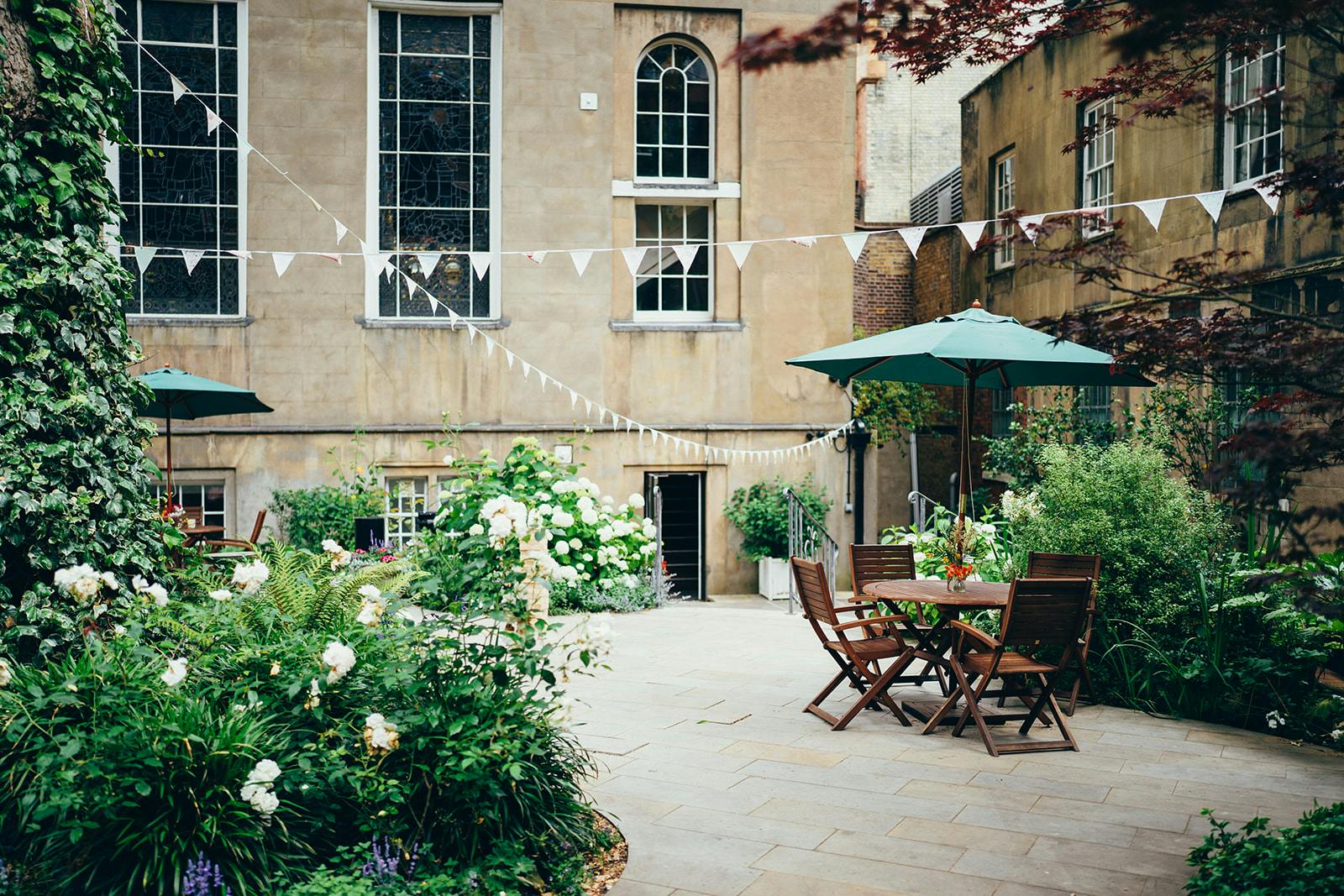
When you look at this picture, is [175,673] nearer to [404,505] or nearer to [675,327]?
[404,505]

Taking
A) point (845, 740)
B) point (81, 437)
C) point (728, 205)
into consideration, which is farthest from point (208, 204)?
point (845, 740)

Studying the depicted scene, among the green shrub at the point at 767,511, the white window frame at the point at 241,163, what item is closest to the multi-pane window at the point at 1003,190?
the green shrub at the point at 767,511

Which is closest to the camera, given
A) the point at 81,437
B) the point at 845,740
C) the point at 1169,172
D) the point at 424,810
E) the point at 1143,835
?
the point at 424,810

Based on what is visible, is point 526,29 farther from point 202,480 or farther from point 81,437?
point 81,437

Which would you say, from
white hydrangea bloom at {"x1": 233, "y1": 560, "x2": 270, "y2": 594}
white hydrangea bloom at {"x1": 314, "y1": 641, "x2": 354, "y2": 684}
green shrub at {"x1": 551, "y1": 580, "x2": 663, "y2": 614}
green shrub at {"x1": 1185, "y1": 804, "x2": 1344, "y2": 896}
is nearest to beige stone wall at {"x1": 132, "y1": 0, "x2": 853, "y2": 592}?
green shrub at {"x1": 551, "y1": 580, "x2": 663, "y2": 614}

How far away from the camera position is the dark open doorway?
48.1 feet

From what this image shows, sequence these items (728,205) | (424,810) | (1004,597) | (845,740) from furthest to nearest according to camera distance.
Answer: (728,205)
(1004,597)
(845,740)
(424,810)

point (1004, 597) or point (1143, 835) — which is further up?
point (1004, 597)

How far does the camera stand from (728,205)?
14.3 m

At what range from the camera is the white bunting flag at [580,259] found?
13108 millimetres

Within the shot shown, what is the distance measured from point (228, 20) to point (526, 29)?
3.53 meters

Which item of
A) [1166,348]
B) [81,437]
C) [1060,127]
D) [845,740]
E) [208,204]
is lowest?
[845,740]

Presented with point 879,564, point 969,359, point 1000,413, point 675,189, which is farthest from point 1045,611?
point 1000,413

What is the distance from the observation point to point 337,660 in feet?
13.1
